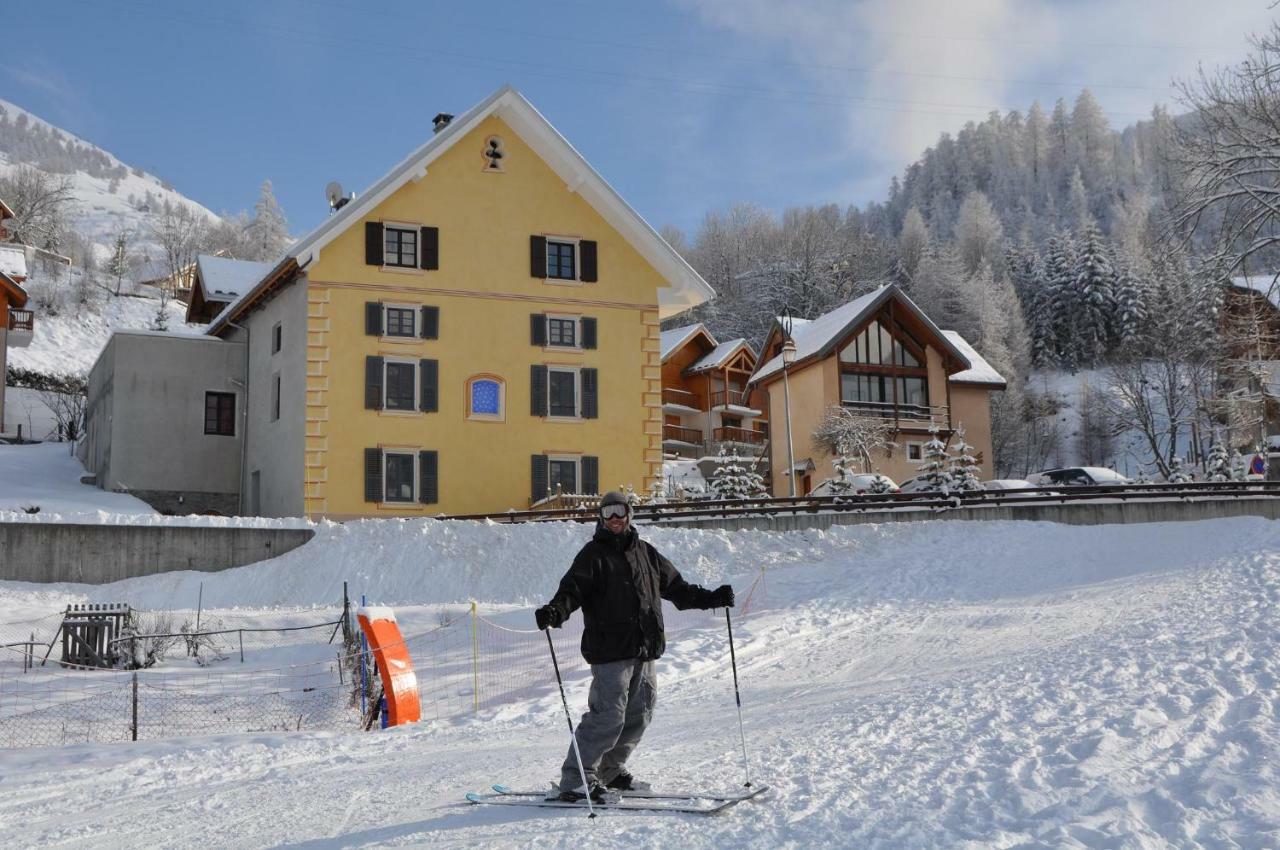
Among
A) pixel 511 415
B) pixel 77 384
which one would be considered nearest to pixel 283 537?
pixel 511 415

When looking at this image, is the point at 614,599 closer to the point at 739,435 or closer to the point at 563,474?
the point at 563,474

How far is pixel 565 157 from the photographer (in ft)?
107

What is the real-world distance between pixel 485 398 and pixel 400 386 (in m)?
2.22

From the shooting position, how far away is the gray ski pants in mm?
7363

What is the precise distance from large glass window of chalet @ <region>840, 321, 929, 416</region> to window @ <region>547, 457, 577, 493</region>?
21.6 m

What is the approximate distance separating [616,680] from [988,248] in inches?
4207

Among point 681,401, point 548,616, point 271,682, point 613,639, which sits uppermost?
point 681,401

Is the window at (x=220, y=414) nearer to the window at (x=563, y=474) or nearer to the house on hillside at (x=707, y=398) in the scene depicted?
the window at (x=563, y=474)

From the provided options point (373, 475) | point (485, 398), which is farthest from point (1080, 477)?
point (373, 475)

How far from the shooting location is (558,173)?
3322 cm

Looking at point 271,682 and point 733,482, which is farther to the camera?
point 733,482

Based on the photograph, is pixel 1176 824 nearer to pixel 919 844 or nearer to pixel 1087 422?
pixel 919 844

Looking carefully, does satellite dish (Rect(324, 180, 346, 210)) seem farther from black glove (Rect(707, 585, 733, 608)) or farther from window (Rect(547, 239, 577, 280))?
black glove (Rect(707, 585, 733, 608))

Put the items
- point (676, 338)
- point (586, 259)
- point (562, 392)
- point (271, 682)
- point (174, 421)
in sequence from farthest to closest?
point (676, 338) → point (174, 421) → point (586, 259) → point (562, 392) → point (271, 682)
